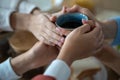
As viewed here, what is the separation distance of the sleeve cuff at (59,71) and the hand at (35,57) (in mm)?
173

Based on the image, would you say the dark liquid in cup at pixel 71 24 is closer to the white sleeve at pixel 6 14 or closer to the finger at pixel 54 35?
the finger at pixel 54 35

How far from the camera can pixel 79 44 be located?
42cm

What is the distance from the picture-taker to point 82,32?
0.43 meters

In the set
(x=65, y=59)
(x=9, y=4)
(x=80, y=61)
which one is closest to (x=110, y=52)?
(x=80, y=61)

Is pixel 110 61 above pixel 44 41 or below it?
below

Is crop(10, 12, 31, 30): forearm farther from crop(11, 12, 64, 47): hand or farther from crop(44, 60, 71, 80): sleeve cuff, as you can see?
crop(44, 60, 71, 80): sleeve cuff

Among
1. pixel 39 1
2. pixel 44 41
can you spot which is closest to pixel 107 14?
pixel 39 1

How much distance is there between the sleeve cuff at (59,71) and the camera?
372 mm

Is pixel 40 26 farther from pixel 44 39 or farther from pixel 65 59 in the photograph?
pixel 65 59

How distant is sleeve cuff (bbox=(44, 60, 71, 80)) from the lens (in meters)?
0.37

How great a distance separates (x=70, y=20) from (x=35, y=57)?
16 centimetres

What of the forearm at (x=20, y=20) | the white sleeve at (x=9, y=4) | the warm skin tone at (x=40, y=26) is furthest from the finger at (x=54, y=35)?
the white sleeve at (x=9, y=4)

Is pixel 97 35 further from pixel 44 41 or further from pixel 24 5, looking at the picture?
pixel 24 5

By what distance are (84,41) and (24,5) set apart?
0.34 meters
